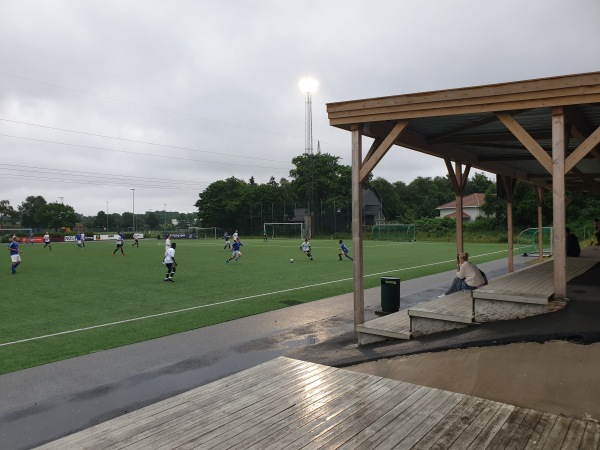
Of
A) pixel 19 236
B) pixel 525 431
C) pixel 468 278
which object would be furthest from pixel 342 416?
pixel 19 236

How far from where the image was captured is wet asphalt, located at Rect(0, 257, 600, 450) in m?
4.92

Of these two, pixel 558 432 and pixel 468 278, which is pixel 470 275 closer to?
pixel 468 278

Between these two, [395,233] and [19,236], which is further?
[19,236]

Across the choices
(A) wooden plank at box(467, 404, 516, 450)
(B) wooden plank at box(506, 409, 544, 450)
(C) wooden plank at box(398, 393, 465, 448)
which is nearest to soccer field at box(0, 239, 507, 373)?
(C) wooden plank at box(398, 393, 465, 448)

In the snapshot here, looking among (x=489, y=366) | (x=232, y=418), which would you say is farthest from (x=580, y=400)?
(x=232, y=418)

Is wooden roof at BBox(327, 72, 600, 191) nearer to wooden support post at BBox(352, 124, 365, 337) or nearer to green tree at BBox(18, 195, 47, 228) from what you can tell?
wooden support post at BBox(352, 124, 365, 337)

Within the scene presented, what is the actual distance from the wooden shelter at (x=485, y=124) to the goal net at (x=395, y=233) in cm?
4051

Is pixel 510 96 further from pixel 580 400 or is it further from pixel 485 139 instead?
pixel 580 400

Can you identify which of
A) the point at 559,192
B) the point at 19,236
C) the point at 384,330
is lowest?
the point at 384,330

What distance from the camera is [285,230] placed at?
67125 millimetres

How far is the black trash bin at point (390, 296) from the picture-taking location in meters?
9.63

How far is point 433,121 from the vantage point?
8.23 meters

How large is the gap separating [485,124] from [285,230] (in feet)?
194

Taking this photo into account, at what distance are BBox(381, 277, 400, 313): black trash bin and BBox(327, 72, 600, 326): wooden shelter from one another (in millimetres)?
2053
